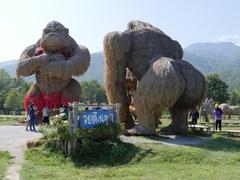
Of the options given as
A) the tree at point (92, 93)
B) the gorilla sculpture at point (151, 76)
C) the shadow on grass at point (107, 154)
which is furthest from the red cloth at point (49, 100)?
the tree at point (92, 93)

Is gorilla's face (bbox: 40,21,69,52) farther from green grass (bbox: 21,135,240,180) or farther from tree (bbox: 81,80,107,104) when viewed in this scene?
tree (bbox: 81,80,107,104)

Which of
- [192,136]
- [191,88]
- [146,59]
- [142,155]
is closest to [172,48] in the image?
[146,59]

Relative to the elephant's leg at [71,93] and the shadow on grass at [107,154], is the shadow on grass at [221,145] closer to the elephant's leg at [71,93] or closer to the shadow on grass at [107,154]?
the shadow on grass at [107,154]

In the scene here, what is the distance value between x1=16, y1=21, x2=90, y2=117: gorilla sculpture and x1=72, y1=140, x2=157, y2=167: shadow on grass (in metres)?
8.48

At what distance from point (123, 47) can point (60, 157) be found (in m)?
4.82

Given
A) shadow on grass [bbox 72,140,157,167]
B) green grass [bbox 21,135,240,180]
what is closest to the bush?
shadow on grass [bbox 72,140,157,167]

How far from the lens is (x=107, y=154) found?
1141cm

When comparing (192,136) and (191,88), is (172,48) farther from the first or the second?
(192,136)

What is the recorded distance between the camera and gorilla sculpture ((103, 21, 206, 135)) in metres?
13.2

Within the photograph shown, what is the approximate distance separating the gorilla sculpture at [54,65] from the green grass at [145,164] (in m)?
7.77

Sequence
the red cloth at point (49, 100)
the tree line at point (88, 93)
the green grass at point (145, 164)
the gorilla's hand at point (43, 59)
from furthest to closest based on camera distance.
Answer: the tree line at point (88, 93), the red cloth at point (49, 100), the gorilla's hand at point (43, 59), the green grass at point (145, 164)

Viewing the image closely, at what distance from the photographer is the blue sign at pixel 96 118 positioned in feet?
39.5

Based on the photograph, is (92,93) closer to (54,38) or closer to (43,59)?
(54,38)

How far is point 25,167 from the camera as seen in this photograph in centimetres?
1066
